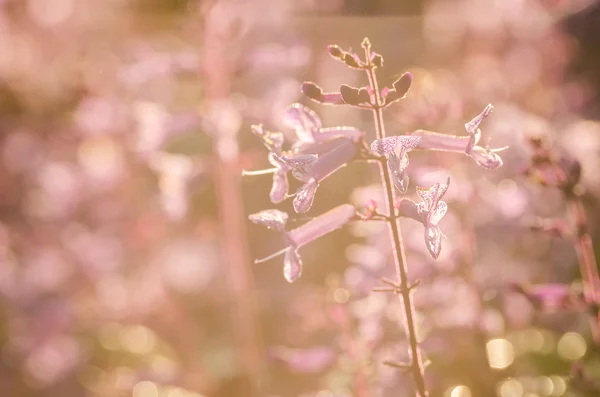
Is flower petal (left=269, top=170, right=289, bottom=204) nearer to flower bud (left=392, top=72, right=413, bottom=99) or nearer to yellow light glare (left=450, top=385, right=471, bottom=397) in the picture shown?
flower bud (left=392, top=72, right=413, bottom=99)

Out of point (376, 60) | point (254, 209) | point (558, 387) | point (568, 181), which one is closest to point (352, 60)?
point (376, 60)

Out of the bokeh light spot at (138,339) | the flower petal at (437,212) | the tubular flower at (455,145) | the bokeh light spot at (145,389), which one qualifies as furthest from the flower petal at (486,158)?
the bokeh light spot at (138,339)

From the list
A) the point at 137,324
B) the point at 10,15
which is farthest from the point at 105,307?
the point at 10,15

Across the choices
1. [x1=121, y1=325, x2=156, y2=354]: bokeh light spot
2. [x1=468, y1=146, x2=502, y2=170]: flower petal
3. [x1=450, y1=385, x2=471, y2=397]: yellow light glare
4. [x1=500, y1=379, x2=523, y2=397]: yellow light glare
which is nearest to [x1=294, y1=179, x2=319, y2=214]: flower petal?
[x1=468, y1=146, x2=502, y2=170]: flower petal

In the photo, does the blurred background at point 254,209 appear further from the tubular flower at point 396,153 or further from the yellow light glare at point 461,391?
the tubular flower at point 396,153

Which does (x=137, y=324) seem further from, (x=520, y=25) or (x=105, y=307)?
(x=520, y=25)

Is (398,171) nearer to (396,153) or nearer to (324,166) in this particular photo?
(396,153)
